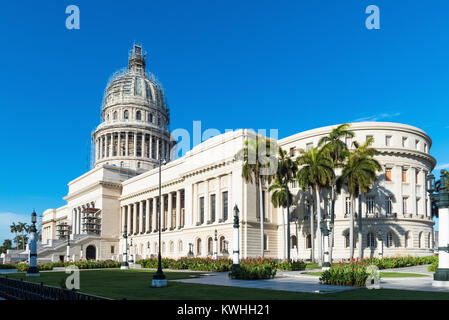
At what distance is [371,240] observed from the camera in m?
60.1

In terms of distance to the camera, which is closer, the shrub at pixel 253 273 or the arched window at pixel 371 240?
the shrub at pixel 253 273

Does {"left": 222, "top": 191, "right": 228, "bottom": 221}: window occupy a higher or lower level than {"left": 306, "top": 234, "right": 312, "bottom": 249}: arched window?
higher

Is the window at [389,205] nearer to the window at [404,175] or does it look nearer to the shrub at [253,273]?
the window at [404,175]

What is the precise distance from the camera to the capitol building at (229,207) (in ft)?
200

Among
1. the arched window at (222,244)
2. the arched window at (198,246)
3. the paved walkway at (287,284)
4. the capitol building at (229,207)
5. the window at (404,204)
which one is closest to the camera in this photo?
the paved walkway at (287,284)

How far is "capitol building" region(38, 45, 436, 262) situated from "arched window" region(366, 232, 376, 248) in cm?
13

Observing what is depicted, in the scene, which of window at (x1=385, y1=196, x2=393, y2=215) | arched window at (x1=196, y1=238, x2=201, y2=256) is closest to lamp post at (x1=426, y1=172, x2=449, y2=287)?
window at (x1=385, y1=196, x2=393, y2=215)

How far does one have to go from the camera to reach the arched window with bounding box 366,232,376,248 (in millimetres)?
60031

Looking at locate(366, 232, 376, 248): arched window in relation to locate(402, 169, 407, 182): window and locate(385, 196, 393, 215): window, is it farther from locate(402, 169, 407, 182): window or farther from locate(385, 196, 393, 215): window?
locate(402, 169, 407, 182): window

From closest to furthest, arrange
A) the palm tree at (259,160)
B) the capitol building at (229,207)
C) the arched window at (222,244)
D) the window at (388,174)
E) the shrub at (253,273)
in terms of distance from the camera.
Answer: the shrub at (253,273)
the palm tree at (259,160)
the capitol building at (229,207)
the window at (388,174)
the arched window at (222,244)

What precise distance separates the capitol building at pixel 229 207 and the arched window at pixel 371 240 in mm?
126

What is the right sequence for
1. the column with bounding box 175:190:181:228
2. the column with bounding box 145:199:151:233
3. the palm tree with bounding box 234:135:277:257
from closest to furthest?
the palm tree with bounding box 234:135:277:257, the column with bounding box 175:190:181:228, the column with bounding box 145:199:151:233

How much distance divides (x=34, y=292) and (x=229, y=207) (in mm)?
47498

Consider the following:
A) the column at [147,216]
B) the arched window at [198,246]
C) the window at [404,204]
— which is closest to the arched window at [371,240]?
the window at [404,204]
